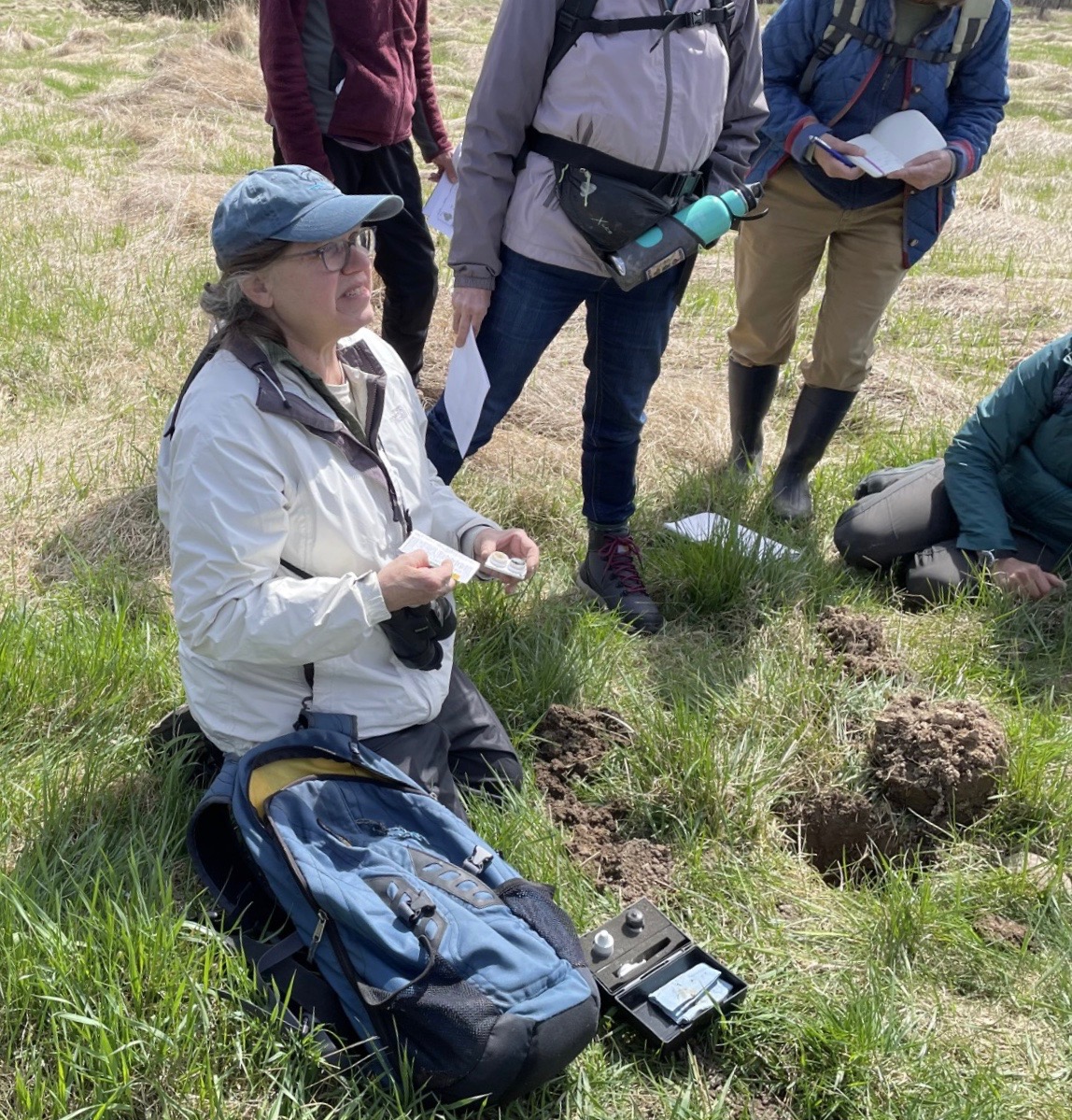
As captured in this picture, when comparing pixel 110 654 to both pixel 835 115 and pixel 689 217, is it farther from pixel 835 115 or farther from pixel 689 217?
pixel 835 115

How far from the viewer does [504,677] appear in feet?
10.3

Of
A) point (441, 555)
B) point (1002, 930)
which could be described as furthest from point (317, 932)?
point (1002, 930)

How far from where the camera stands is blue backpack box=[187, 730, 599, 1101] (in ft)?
6.27

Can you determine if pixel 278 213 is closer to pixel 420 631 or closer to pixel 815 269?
pixel 420 631

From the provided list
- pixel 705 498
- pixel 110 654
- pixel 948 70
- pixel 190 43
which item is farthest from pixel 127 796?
pixel 190 43

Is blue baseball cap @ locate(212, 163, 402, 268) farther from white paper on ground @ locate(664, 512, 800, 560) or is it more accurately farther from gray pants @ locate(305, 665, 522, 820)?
white paper on ground @ locate(664, 512, 800, 560)

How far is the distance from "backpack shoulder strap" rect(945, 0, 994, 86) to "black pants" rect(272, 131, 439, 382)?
1989 mm

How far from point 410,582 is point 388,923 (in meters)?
0.67

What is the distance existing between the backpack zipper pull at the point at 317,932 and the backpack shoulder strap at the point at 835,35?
3.17 meters

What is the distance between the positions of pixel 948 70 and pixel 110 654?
3.28m

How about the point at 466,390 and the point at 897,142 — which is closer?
the point at 466,390

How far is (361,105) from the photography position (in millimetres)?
3877

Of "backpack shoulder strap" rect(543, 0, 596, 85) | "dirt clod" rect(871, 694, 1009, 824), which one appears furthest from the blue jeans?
"dirt clod" rect(871, 694, 1009, 824)

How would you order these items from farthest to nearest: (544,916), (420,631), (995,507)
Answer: (995,507)
(420,631)
(544,916)
